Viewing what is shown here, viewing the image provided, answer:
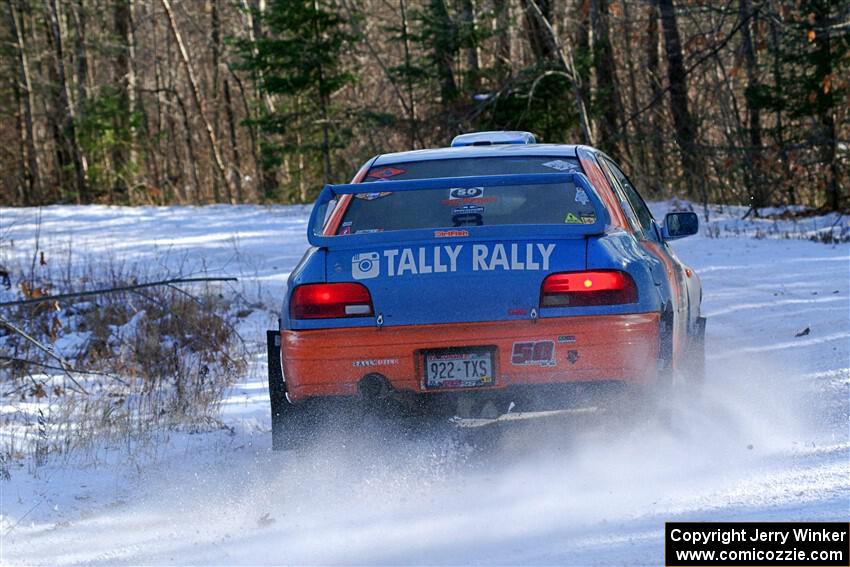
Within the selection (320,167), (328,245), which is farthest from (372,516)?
(320,167)

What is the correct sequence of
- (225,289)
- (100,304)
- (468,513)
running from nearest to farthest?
1. (468,513)
2. (100,304)
3. (225,289)

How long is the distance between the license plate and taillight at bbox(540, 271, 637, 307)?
0.38 metres

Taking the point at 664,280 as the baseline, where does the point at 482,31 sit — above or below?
Result: above

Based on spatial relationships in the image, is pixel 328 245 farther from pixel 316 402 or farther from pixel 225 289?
pixel 225 289

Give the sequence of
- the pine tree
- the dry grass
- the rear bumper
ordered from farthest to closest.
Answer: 1. the pine tree
2. the dry grass
3. the rear bumper

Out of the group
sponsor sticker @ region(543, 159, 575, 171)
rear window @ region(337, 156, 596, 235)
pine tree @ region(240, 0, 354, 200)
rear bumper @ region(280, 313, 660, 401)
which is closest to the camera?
rear bumper @ region(280, 313, 660, 401)

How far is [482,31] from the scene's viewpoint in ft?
80.0

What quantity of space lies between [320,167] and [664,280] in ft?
80.0

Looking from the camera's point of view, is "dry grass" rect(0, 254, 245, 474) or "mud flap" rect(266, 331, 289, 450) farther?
"dry grass" rect(0, 254, 245, 474)

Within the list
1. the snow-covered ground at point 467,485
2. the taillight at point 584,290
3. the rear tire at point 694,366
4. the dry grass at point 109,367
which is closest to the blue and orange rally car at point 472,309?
the taillight at point 584,290

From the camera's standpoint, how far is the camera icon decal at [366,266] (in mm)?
5453

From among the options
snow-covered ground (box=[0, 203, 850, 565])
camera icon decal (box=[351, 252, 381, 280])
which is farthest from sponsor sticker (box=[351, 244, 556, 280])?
snow-covered ground (box=[0, 203, 850, 565])

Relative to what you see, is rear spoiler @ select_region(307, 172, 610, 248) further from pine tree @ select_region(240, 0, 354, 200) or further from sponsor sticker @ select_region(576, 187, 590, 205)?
pine tree @ select_region(240, 0, 354, 200)

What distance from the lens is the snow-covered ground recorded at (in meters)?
4.39
